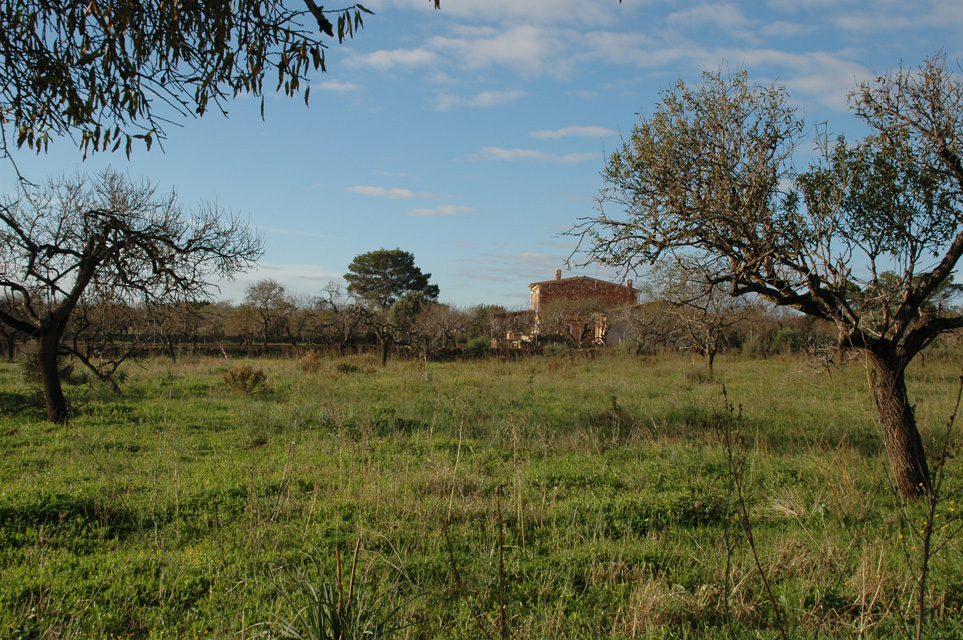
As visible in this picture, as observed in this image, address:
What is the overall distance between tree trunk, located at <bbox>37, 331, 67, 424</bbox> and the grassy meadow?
0.43 m

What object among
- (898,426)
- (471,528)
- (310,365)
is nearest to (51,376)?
(471,528)

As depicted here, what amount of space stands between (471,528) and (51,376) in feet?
28.6

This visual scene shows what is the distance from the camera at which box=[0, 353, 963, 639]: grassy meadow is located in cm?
347

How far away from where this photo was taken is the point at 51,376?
31.9ft

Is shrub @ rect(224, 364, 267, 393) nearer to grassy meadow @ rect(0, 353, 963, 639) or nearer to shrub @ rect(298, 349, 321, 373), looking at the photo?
grassy meadow @ rect(0, 353, 963, 639)

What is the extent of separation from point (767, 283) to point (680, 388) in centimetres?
993

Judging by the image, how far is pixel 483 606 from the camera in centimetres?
371

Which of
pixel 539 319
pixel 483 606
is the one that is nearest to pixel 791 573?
pixel 483 606

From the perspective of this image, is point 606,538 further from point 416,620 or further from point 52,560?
point 52,560

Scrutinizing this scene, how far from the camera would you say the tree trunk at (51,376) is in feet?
30.9

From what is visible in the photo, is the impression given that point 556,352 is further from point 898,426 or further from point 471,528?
point 471,528

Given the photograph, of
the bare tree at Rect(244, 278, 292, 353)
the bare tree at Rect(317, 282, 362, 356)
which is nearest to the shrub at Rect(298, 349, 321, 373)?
the bare tree at Rect(317, 282, 362, 356)

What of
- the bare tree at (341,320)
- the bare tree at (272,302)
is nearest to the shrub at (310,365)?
the bare tree at (341,320)

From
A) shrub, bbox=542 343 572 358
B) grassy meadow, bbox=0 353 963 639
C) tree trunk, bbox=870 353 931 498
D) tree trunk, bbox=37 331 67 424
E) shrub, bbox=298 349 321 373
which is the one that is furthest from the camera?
shrub, bbox=542 343 572 358
